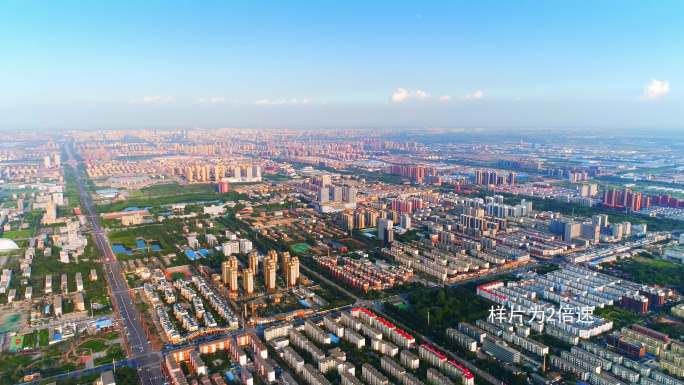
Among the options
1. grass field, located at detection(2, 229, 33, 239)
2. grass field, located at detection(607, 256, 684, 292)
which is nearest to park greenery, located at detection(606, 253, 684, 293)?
grass field, located at detection(607, 256, 684, 292)

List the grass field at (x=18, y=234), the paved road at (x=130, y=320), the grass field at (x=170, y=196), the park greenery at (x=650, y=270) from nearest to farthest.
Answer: the paved road at (x=130, y=320)
the park greenery at (x=650, y=270)
the grass field at (x=18, y=234)
the grass field at (x=170, y=196)

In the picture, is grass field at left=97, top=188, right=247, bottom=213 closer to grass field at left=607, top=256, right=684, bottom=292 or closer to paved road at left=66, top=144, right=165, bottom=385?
paved road at left=66, top=144, right=165, bottom=385

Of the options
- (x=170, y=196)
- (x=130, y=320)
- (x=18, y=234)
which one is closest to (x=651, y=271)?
(x=130, y=320)

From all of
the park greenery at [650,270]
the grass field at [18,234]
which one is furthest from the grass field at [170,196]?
the park greenery at [650,270]

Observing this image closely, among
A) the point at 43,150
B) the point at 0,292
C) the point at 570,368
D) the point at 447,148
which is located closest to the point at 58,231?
the point at 0,292

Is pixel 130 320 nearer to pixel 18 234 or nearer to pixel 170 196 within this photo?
pixel 18 234

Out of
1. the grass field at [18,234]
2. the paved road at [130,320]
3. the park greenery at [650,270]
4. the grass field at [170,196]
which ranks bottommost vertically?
the paved road at [130,320]

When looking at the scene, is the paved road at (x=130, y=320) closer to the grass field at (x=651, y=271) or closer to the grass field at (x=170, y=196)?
the grass field at (x=170, y=196)

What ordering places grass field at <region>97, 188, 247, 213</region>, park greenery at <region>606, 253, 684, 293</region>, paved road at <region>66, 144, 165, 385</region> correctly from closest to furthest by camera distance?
1. paved road at <region>66, 144, 165, 385</region>
2. park greenery at <region>606, 253, 684, 293</region>
3. grass field at <region>97, 188, 247, 213</region>
